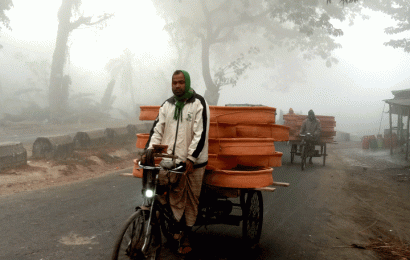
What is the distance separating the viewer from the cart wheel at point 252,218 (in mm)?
4688

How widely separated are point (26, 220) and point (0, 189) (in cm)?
267

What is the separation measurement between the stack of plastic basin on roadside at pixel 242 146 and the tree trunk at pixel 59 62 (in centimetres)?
2219

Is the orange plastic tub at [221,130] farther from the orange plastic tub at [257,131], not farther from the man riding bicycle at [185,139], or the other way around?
the man riding bicycle at [185,139]

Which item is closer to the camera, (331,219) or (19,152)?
(331,219)

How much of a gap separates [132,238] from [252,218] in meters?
1.90

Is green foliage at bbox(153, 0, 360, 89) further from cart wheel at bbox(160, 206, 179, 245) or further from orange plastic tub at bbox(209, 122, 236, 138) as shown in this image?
cart wheel at bbox(160, 206, 179, 245)

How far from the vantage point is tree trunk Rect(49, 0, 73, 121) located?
24703mm

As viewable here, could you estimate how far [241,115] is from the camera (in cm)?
475

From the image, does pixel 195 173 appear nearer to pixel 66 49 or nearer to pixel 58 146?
pixel 58 146

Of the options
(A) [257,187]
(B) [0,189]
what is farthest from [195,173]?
(B) [0,189]

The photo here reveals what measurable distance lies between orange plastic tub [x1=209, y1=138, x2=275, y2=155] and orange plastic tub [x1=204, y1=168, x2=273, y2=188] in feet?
0.89

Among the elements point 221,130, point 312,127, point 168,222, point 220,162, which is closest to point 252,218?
point 220,162

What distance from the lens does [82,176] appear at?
9750 mm

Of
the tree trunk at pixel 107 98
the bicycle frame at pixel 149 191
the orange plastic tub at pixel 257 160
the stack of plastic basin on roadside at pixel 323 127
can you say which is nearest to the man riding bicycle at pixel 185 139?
the bicycle frame at pixel 149 191
